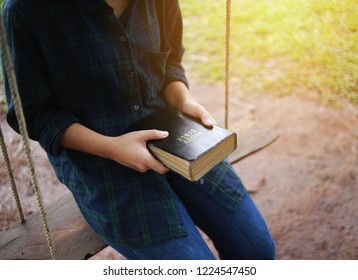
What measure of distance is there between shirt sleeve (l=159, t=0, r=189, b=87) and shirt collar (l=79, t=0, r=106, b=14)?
0.27m

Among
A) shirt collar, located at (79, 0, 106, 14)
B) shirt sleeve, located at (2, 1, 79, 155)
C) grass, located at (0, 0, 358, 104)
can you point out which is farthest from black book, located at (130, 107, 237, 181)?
grass, located at (0, 0, 358, 104)

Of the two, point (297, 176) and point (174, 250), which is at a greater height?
point (174, 250)

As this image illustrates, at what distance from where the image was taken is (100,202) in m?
0.93

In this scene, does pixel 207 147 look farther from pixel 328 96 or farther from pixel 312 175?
pixel 328 96

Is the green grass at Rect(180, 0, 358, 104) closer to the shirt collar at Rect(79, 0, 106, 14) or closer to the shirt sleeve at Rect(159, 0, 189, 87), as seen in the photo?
the shirt sleeve at Rect(159, 0, 189, 87)

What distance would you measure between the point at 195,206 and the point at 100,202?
0.95ft

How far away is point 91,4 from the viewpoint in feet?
2.74

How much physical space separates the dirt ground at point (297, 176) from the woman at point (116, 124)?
471 millimetres

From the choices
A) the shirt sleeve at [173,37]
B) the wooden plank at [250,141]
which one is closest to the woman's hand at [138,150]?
the shirt sleeve at [173,37]

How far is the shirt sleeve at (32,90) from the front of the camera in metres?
0.78

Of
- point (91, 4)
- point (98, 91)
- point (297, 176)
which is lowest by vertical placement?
point (297, 176)

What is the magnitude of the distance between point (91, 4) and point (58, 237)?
0.64 metres

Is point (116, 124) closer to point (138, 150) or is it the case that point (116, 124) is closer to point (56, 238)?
point (138, 150)

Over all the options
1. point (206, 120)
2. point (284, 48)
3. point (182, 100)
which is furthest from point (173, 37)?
point (284, 48)
